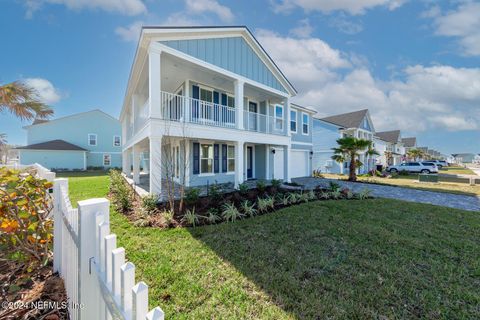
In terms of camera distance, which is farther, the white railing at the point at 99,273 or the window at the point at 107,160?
the window at the point at 107,160

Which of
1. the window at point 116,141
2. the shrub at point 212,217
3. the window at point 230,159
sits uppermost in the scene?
the window at point 116,141

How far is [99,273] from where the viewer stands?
146 cm

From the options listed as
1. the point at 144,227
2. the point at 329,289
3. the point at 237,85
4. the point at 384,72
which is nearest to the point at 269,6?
the point at 237,85

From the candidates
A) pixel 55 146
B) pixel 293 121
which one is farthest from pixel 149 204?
pixel 55 146

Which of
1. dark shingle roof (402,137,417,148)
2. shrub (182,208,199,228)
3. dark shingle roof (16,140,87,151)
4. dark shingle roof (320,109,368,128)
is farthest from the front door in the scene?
dark shingle roof (402,137,417,148)

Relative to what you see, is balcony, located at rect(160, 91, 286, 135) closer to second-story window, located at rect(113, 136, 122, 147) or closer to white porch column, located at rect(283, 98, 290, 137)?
white porch column, located at rect(283, 98, 290, 137)

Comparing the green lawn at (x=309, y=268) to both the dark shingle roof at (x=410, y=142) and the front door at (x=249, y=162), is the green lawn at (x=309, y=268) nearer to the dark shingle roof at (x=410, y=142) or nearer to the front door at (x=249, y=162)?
the front door at (x=249, y=162)

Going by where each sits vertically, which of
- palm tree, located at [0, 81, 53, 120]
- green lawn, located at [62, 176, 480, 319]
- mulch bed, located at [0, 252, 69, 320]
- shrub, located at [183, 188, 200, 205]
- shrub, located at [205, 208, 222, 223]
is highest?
palm tree, located at [0, 81, 53, 120]

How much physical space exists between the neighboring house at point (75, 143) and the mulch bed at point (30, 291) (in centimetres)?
3229

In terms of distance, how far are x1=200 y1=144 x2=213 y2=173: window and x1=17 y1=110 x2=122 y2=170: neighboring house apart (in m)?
25.6

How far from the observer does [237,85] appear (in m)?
11.1

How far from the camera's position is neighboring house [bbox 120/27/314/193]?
7863mm

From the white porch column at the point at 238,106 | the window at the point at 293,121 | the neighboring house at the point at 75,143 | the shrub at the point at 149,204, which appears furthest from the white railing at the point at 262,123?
the neighboring house at the point at 75,143

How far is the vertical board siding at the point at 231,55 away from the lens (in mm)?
9136
